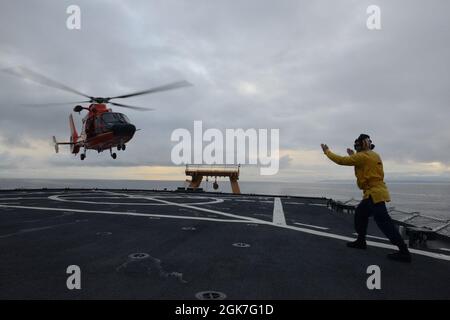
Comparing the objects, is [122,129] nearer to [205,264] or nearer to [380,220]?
[205,264]

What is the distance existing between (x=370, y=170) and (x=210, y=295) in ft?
15.3

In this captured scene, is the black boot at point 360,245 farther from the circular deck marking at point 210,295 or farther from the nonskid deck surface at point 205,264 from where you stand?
the circular deck marking at point 210,295

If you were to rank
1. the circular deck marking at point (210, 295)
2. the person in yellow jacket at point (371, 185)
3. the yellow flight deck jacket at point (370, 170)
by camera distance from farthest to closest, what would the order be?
1. the yellow flight deck jacket at point (370, 170)
2. the person in yellow jacket at point (371, 185)
3. the circular deck marking at point (210, 295)

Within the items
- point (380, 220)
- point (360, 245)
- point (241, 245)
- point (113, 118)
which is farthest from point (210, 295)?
point (113, 118)

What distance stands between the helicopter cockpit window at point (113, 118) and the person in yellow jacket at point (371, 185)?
21.3 m

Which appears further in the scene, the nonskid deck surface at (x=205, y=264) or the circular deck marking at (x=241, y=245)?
the circular deck marking at (x=241, y=245)

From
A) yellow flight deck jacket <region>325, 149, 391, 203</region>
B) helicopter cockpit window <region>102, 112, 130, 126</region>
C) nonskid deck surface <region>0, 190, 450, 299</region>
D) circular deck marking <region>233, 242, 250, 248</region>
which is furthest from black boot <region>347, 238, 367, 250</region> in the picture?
helicopter cockpit window <region>102, 112, 130, 126</region>

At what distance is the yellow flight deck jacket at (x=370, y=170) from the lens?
23.2 feet

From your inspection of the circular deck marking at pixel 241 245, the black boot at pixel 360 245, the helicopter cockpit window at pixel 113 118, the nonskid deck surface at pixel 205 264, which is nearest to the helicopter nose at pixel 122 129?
the helicopter cockpit window at pixel 113 118

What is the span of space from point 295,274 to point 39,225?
9460 millimetres

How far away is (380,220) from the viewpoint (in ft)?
23.0

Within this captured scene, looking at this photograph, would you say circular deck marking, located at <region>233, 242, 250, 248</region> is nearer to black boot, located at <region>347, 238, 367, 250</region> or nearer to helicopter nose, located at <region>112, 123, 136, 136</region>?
black boot, located at <region>347, 238, 367, 250</region>

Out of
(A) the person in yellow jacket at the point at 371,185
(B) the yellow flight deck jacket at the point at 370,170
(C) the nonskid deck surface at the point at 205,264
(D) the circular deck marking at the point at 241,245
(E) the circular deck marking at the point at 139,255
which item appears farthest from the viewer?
(D) the circular deck marking at the point at 241,245
